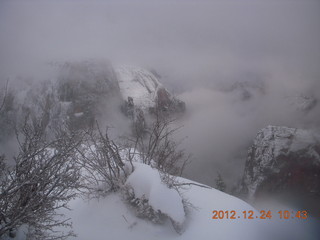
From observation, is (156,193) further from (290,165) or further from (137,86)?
(137,86)

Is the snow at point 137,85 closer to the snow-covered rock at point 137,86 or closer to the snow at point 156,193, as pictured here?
the snow-covered rock at point 137,86

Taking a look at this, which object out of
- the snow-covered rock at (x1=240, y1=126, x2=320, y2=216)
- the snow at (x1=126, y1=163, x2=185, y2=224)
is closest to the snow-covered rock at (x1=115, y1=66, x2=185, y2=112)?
the snow-covered rock at (x1=240, y1=126, x2=320, y2=216)

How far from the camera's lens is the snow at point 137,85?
50.7 metres

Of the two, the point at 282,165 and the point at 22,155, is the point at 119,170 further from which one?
the point at 282,165

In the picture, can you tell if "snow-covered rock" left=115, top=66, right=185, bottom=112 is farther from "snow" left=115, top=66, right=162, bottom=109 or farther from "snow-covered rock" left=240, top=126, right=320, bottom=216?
"snow-covered rock" left=240, top=126, right=320, bottom=216

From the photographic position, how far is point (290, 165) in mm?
36719

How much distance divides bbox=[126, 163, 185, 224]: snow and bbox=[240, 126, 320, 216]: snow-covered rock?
37.9 m

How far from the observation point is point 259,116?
542ft

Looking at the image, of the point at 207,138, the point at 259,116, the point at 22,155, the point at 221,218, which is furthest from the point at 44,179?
the point at 259,116

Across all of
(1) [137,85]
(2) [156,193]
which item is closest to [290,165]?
(2) [156,193]

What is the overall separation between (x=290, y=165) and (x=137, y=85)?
4252cm

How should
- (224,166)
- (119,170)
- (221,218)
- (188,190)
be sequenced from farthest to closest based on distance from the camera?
(224,166)
(188,190)
(119,170)
(221,218)

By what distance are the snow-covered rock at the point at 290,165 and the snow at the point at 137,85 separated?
27.2 meters

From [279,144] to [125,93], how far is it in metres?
38.8
